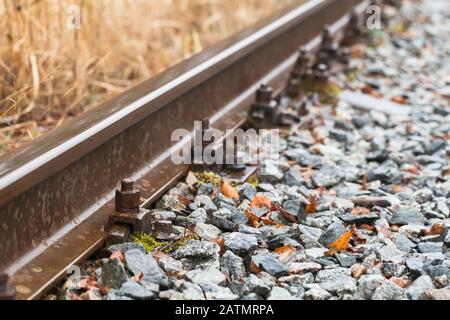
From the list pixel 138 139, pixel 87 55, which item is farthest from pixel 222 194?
pixel 87 55

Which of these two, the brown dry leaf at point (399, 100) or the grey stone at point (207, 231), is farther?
the brown dry leaf at point (399, 100)

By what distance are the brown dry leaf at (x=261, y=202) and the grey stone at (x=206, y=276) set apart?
2.25 feet

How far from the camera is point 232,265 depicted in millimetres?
3047

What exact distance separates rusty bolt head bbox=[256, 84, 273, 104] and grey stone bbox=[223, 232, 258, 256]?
1.63 meters

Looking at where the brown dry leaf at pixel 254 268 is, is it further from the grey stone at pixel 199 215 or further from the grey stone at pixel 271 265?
the grey stone at pixel 199 215

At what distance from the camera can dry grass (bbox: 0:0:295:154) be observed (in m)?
4.45

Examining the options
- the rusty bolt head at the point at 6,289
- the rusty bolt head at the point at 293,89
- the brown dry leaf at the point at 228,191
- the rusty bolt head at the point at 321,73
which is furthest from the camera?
the rusty bolt head at the point at 321,73

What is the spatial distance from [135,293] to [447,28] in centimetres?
522

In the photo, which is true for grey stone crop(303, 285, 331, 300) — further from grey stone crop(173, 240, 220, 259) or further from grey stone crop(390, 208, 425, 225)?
grey stone crop(390, 208, 425, 225)

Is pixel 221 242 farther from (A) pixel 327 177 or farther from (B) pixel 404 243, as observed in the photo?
(A) pixel 327 177

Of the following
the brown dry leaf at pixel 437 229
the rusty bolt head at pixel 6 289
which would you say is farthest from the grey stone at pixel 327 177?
the rusty bolt head at pixel 6 289

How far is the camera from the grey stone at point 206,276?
2.93 m

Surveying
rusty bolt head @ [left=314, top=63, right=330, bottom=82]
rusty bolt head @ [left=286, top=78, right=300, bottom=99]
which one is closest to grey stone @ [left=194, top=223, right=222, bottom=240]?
rusty bolt head @ [left=286, top=78, right=300, bottom=99]

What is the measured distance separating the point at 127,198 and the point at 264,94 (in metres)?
1.73
